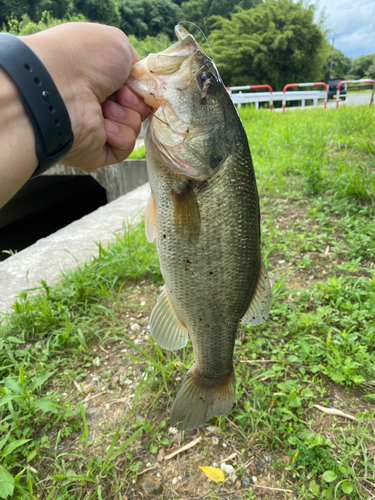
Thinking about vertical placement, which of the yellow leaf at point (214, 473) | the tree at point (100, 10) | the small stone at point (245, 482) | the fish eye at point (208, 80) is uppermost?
the tree at point (100, 10)

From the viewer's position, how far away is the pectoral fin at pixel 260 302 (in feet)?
4.88

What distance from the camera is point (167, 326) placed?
157 centimetres

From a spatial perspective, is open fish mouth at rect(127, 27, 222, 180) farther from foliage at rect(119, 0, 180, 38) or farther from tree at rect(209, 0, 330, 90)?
foliage at rect(119, 0, 180, 38)

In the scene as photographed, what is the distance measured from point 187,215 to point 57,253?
2.65 meters

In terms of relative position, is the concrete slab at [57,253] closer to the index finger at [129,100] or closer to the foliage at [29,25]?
the index finger at [129,100]

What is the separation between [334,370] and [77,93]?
1.97 metres

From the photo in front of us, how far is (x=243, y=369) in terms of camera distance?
207 centimetres

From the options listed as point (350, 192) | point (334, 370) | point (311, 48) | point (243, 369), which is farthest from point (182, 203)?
point (311, 48)

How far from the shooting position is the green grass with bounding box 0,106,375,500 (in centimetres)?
159

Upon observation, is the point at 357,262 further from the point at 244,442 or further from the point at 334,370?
the point at 244,442

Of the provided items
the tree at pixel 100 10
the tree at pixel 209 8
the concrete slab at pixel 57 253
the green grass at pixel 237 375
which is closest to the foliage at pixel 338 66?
the tree at pixel 209 8

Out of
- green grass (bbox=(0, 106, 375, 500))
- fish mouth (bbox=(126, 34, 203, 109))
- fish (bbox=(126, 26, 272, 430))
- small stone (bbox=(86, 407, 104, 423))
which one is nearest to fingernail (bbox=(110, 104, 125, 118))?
fish (bbox=(126, 26, 272, 430))

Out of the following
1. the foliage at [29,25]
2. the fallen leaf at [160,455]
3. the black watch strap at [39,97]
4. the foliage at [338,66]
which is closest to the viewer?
the black watch strap at [39,97]

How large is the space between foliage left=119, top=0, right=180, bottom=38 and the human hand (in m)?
47.9
